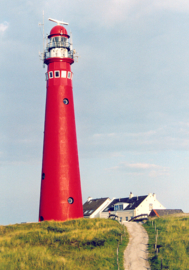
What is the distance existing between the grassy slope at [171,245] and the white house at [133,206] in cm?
2698

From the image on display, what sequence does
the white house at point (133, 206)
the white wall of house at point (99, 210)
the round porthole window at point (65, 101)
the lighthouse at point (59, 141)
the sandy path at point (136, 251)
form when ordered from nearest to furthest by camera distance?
Result: 1. the sandy path at point (136, 251)
2. the lighthouse at point (59, 141)
3. the round porthole window at point (65, 101)
4. the white house at point (133, 206)
5. the white wall of house at point (99, 210)

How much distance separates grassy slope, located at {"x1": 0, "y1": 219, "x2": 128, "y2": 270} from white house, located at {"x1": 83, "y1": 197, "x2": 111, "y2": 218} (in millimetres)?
37151

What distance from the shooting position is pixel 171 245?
30.1m

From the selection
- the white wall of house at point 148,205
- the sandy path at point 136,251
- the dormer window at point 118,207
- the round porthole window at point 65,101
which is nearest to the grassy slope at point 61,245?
the sandy path at point 136,251

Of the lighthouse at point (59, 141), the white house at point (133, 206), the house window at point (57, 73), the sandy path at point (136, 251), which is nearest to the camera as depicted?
the sandy path at point (136, 251)

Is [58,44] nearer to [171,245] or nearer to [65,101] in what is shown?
[65,101]

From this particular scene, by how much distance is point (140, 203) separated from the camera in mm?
68188

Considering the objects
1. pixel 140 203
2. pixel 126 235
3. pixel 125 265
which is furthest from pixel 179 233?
pixel 140 203

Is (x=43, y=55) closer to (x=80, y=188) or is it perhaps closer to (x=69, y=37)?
(x=69, y=37)

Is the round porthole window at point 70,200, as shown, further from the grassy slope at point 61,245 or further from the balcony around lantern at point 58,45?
the balcony around lantern at point 58,45

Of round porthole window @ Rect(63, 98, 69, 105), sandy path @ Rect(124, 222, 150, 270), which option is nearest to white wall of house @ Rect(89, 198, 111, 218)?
sandy path @ Rect(124, 222, 150, 270)

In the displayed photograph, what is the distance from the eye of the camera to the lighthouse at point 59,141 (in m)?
37.8

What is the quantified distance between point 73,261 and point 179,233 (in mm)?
13225

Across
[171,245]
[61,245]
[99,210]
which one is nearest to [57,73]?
[61,245]
